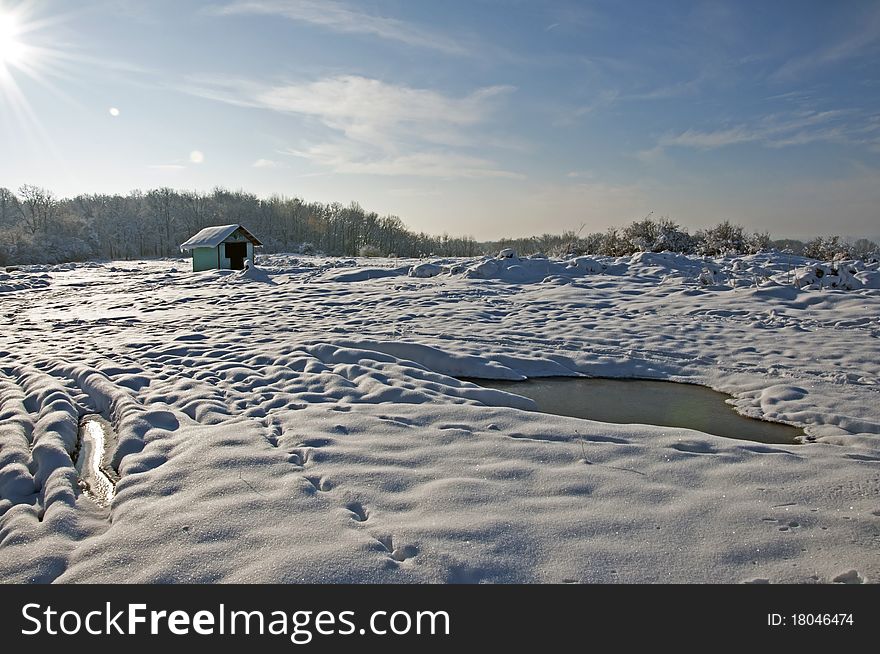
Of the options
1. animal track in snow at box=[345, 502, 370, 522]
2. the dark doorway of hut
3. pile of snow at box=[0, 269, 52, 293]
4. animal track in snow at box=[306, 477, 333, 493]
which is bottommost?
animal track in snow at box=[345, 502, 370, 522]

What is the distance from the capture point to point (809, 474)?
3.36 m

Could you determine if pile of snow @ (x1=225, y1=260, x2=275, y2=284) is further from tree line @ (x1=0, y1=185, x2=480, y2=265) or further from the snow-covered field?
tree line @ (x1=0, y1=185, x2=480, y2=265)

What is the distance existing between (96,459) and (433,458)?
2748 mm

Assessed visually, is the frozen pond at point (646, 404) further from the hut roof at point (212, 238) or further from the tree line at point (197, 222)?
the tree line at point (197, 222)

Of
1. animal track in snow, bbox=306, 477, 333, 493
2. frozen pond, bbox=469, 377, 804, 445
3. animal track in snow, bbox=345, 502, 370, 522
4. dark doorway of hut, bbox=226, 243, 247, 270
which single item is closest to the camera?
animal track in snow, bbox=345, 502, 370, 522

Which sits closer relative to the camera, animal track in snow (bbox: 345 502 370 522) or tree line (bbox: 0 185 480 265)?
animal track in snow (bbox: 345 502 370 522)

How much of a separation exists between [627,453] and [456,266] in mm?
12875

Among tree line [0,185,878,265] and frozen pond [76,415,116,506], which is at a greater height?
tree line [0,185,878,265]

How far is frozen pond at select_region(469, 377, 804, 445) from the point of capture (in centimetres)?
455

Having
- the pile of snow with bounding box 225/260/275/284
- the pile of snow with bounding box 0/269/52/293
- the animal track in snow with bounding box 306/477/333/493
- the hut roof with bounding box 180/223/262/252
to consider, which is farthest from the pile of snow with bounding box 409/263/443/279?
the pile of snow with bounding box 0/269/52/293

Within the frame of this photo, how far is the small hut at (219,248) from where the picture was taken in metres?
24.9

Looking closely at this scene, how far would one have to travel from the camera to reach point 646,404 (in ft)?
17.5

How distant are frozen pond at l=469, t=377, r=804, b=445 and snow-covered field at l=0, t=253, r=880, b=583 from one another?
9.7 inches

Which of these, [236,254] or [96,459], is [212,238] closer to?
[236,254]
